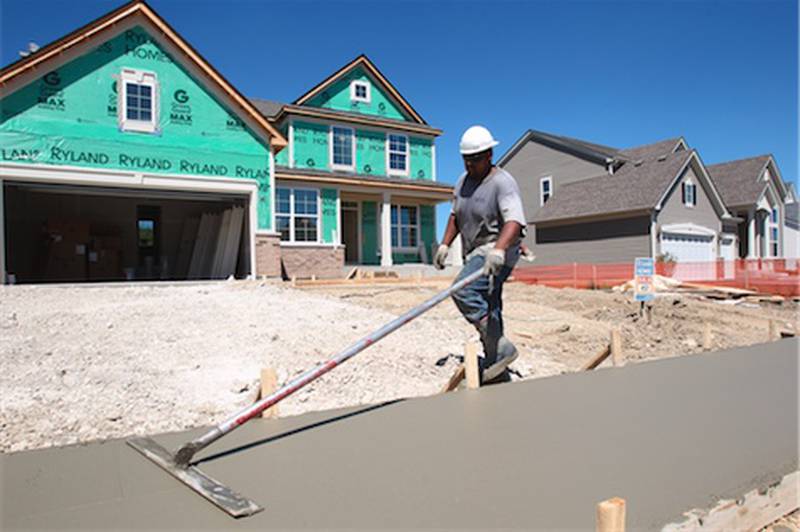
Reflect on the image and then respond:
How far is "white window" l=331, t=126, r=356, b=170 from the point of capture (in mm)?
17938

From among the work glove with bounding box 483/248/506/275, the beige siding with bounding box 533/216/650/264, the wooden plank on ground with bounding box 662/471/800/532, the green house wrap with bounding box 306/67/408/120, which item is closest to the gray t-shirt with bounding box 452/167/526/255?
the work glove with bounding box 483/248/506/275

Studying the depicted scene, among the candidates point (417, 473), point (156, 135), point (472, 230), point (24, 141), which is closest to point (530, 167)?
point (156, 135)

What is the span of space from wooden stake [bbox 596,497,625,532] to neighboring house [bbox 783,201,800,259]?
1380 inches

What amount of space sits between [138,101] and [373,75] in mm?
9267

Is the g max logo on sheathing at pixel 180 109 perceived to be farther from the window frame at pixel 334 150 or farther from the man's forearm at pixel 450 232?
the man's forearm at pixel 450 232

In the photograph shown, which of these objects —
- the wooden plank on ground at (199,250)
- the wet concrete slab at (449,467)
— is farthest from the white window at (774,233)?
the wet concrete slab at (449,467)

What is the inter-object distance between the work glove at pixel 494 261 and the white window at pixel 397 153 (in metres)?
15.5

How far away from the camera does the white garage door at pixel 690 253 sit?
18.2 meters

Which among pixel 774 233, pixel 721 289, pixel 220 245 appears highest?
pixel 774 233

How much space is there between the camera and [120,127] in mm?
11523

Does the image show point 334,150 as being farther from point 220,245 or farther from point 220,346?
point 220,346

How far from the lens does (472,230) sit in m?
4.28

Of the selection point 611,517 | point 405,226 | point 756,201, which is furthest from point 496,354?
point 756,201

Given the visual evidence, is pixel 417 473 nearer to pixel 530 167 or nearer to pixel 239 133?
pixel 239 133
